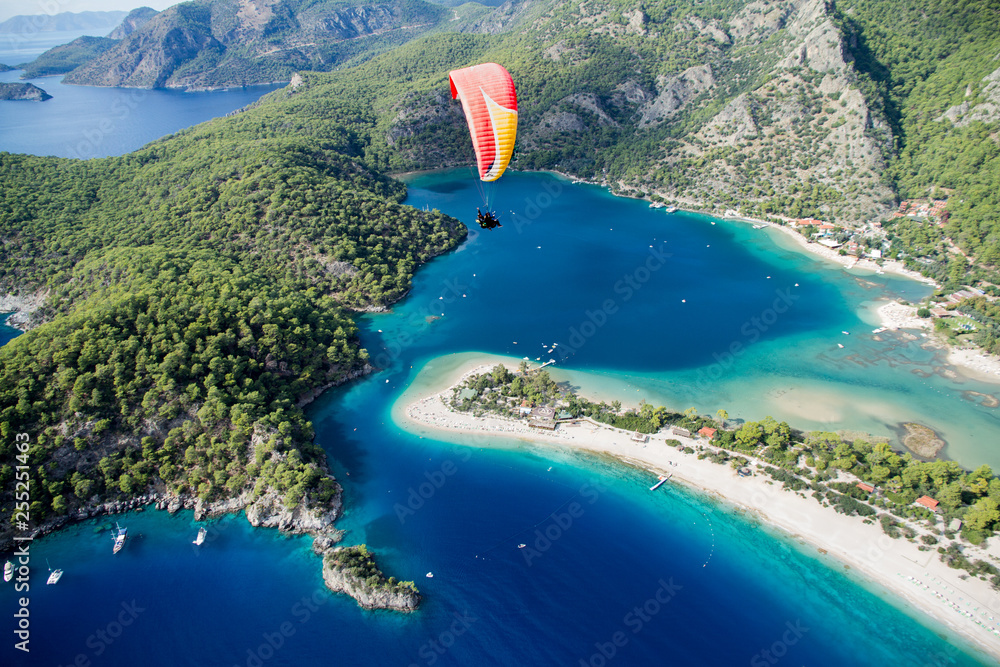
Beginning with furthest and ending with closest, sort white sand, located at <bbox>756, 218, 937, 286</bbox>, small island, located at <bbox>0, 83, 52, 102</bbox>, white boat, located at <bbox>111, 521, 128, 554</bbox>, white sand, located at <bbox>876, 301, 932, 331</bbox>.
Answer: small island, located at <bbox>0, 83, 52, 102</bbox> → white sand, located at <bbox>756, 218, 937, 286</bbox> → white sand, located at <bbox>876, 301, 932, 331</bbox> → white boat, located at <bbox>111, 521, 128, 554</bbox>

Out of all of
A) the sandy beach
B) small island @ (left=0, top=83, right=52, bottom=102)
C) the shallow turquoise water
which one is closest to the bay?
small island @ (left=0, top=83, right=52, bottom=102)

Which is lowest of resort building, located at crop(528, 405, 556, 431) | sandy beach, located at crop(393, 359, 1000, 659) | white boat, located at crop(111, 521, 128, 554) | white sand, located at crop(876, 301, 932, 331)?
white sand, located at crop(876, 301, 932, 331)

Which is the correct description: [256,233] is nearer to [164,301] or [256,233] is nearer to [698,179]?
[164,301]

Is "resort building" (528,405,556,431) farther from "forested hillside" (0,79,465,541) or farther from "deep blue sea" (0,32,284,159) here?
"deep blue sea" (0,32,284,159)

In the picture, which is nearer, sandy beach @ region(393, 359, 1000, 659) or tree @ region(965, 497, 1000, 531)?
sandy beach @ region(393, 359, 1000, 659)

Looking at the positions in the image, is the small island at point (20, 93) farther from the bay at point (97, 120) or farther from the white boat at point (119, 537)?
the white boat at point (119, 537)

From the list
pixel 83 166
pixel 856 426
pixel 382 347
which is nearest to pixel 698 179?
pixel 856 426
